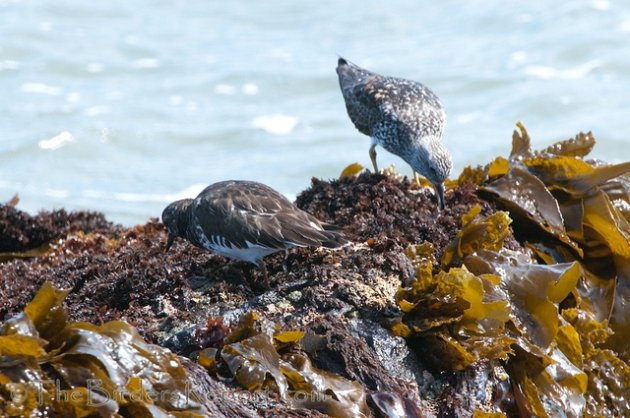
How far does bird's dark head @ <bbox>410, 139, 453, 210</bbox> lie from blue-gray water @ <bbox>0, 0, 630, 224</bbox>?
13.4ft

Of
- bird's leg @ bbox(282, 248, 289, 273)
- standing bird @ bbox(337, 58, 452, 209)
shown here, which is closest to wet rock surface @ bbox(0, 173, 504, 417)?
bird's leg @ bbox(282, 248, 289, 273)

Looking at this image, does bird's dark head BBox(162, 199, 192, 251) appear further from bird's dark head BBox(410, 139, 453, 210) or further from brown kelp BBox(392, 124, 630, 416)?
bird's dark head BBox(410, 139, 453, 210)

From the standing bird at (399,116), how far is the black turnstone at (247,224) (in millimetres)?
1705

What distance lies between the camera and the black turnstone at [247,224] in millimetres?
3848

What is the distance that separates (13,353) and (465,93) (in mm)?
9665

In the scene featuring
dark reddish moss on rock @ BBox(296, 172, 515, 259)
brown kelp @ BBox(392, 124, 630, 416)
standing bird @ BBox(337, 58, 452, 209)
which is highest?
standing bird @ BBox(337, 58, 452, 209)

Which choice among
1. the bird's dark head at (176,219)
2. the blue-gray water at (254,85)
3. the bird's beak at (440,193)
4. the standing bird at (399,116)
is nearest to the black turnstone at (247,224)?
the bird's dark head at (176,219)

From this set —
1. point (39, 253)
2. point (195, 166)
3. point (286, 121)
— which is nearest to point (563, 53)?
point (286, 121)

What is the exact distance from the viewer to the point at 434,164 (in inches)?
207

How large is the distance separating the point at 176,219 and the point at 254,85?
768 centimetres

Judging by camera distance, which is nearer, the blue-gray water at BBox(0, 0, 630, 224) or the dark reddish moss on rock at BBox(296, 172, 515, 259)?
the dark reddish moss on rock at BBox(296, 172, 515, 259)

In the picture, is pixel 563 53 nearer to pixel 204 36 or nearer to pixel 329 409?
pixel 204 36

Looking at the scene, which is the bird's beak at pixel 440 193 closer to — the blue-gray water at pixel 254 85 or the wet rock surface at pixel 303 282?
the wet rock surface at pixel 303 282

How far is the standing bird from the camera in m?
5.93
